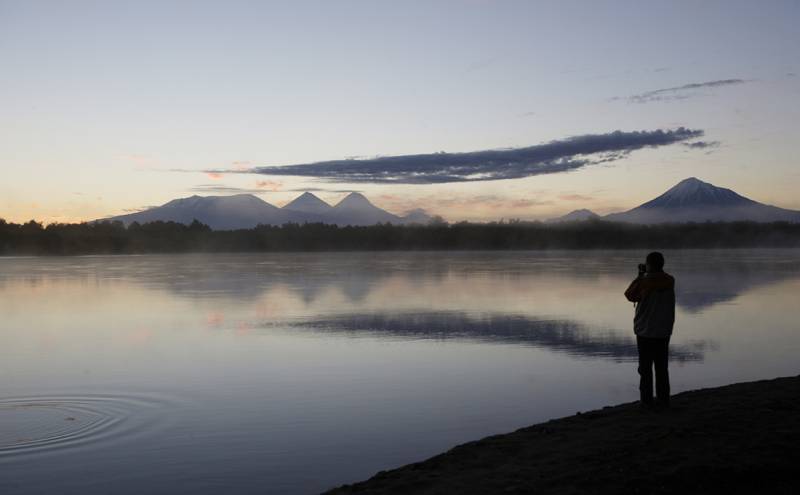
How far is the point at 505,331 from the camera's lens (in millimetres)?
21656

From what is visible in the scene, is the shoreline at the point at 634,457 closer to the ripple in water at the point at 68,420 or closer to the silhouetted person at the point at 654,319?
the silhouetted person at the point at 654,319

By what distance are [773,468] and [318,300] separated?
1082 inches

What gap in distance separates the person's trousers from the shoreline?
0.23m

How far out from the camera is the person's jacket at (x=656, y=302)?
373 inches

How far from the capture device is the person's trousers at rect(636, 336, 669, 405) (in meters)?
9.62

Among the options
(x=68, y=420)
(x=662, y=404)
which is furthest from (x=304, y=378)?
(x=662, y=404)

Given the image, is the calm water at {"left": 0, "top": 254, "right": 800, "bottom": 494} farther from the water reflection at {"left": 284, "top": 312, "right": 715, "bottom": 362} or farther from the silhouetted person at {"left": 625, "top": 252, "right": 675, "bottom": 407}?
the silhouetted person at {"left": 625, "top": 252, "right": 675, "bottom": 407}

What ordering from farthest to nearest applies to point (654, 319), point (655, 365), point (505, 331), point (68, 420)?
1. point (505, 331)
2. point (68, 420)
3. point (655, 365)
4. point (654, 319)

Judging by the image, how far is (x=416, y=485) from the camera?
7.42m

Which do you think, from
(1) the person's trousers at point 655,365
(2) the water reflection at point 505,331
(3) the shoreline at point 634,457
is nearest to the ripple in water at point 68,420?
(3) the shoreline at point 634,457

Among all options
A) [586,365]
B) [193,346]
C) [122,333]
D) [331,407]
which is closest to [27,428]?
[331,407]

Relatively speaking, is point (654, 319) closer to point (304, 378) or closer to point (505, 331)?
point (304, 378)

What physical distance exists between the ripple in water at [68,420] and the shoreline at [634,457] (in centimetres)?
429

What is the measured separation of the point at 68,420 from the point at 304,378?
15.0 ft
